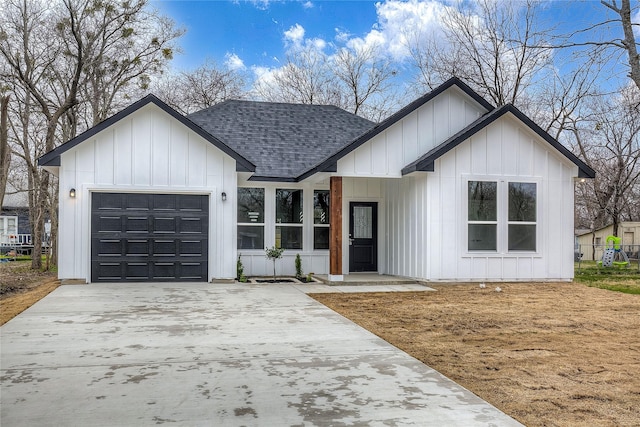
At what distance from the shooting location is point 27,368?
513 centimetres

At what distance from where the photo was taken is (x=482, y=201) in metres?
12.9

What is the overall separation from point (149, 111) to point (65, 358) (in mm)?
7879

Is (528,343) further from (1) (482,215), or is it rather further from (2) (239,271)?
(2) (239,271)

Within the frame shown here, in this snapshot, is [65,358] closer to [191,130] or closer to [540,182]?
[191,130]

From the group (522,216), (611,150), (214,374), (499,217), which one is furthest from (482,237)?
(611,150)

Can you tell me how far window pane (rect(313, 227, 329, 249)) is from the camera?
1488 centimetres

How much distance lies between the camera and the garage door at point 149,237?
12273 mm

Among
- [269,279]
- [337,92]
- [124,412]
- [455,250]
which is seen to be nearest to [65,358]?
[124,412]

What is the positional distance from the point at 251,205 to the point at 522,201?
22.7 feet

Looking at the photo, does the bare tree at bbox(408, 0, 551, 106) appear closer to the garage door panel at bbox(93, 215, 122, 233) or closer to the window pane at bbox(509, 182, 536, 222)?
the window pane at bbox(509, 182, 536, 222)

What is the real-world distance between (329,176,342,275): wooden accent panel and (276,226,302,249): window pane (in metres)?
2.18

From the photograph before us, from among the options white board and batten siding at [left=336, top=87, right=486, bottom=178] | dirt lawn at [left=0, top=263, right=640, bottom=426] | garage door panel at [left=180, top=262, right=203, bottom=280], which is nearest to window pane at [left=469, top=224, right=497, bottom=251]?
dirt lawn at [left=0, top=263, right=640, bottom=426]

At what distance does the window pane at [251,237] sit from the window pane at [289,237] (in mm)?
459

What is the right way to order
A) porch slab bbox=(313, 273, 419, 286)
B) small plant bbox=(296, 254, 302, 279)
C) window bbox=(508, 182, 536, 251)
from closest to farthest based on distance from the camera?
porch slab bbox=(313, 273, 419, 286)
window bbox=(508, 182, 536, 251)
small plant bbox=(296, 254, 302, 279)
